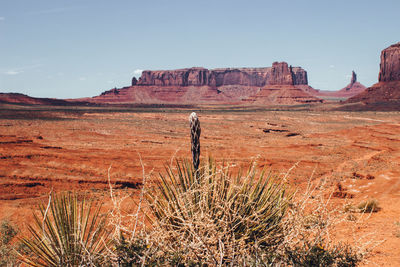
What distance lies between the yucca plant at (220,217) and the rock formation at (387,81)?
9773cm

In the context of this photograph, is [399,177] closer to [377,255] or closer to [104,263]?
[377,255]

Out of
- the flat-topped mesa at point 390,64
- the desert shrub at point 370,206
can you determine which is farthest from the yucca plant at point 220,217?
the flat-topped mesa at point 390,64

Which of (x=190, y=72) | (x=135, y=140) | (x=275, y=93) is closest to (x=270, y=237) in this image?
(x=135, y=140)

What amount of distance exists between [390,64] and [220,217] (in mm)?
113837

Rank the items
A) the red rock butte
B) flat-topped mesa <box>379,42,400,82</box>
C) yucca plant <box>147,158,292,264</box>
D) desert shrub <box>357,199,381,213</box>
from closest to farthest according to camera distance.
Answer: yucca plant <box>147,158,292,264</box>, desert shrub <box>357,199,381,213</box>, flat-topped mesa <box>379,42,400,82</box>, the red rock butte

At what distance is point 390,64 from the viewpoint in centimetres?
9869

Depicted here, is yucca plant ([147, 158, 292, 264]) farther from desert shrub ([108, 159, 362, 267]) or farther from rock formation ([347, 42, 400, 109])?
rock formation ([347, 42, 400, 109])

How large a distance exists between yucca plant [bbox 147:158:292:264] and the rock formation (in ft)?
321

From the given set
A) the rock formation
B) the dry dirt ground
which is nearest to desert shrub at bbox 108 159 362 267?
the dry dirt ground

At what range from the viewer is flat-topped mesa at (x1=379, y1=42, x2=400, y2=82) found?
321ft

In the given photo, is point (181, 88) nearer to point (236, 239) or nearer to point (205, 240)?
point (236, 239)

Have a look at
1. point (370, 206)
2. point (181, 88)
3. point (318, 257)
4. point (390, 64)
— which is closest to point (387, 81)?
point (390, 64)

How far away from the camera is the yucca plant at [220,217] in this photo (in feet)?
11.3

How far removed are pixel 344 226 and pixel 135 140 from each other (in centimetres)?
2281
